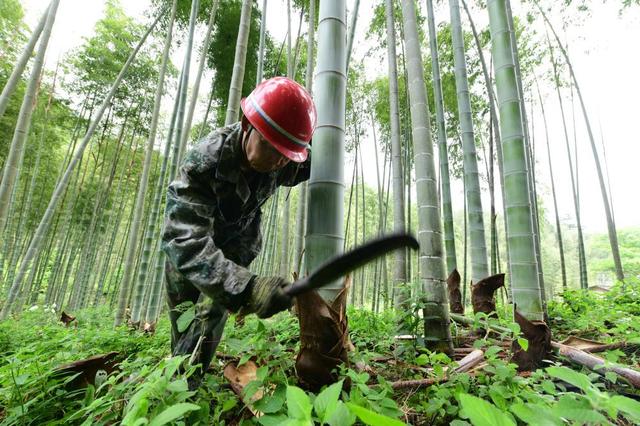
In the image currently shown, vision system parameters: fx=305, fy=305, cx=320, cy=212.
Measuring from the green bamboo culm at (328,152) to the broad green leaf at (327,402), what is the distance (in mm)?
545

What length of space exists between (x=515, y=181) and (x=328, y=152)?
1.08 m

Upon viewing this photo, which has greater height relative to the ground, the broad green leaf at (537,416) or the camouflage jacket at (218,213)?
the camouflage jacket at (218,213)

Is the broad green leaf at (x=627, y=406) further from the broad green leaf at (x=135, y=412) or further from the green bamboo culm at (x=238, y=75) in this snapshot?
the green bamboo culm at (x=238, y=75)

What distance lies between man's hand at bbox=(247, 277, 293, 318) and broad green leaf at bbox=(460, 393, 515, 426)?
1.91ft

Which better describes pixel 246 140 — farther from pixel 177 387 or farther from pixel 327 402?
pixel 327 402

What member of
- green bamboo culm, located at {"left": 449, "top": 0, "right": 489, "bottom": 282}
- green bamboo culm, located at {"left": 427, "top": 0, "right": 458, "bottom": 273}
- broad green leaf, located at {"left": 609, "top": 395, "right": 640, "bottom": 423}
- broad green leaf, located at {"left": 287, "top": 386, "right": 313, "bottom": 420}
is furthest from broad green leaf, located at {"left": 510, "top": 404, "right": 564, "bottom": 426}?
green bamboo culm, located at {"left": 449, "top": 0, "right": 489, "bottom": 282}

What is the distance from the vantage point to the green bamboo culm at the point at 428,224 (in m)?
1.81

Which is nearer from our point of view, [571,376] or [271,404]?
[571,376]

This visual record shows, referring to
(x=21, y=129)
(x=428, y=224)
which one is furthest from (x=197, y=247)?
(x=21, y=129)

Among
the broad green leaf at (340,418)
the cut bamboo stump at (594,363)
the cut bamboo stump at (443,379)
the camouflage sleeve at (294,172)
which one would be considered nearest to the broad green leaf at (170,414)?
the broad green leaf at (340,418)

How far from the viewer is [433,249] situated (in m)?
1.94

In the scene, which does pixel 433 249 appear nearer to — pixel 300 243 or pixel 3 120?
pixel 300 243

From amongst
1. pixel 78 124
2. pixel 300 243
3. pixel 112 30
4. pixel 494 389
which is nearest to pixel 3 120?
pixel 78 124

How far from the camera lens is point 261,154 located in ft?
4.71
